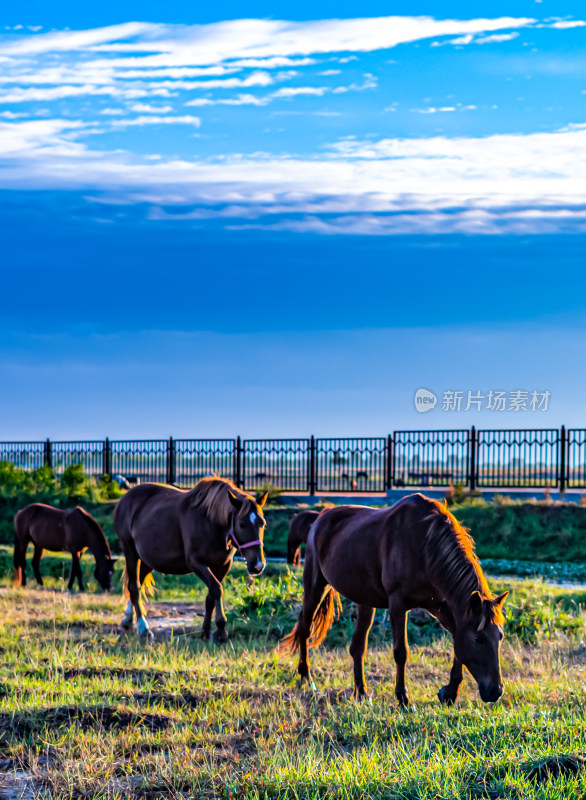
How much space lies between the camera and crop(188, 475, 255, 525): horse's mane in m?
11.1

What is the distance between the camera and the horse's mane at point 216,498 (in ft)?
36.3

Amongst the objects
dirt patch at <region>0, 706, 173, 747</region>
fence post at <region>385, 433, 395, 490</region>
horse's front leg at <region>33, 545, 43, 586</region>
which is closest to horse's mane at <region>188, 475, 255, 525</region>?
dirt patch at <region>0, 706, 173, 747</region>

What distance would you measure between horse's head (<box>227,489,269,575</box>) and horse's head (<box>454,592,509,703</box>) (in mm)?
3791

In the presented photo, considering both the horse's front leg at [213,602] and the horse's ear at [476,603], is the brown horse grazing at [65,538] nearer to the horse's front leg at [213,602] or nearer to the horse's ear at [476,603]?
the horse's front leg at [213,602]

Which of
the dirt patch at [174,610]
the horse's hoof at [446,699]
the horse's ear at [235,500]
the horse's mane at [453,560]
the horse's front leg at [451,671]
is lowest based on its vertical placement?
the dirt patch at [174,610]

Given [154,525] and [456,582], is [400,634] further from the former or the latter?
[154,525]

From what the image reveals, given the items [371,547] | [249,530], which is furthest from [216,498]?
[371,547]

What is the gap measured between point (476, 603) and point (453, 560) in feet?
2.03

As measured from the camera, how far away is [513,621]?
1244 cm

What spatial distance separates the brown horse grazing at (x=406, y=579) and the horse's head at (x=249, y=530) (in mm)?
1062

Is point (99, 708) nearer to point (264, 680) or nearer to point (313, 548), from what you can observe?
point (264, 680)

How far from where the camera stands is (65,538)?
58.0ft

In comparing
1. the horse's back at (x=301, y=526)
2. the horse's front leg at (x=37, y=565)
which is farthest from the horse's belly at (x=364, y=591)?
the horse's front leg at (x=37, y=565)

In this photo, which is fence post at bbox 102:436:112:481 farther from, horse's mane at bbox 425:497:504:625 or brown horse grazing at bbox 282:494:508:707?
horse's mane at bbox 425:497:504:625
